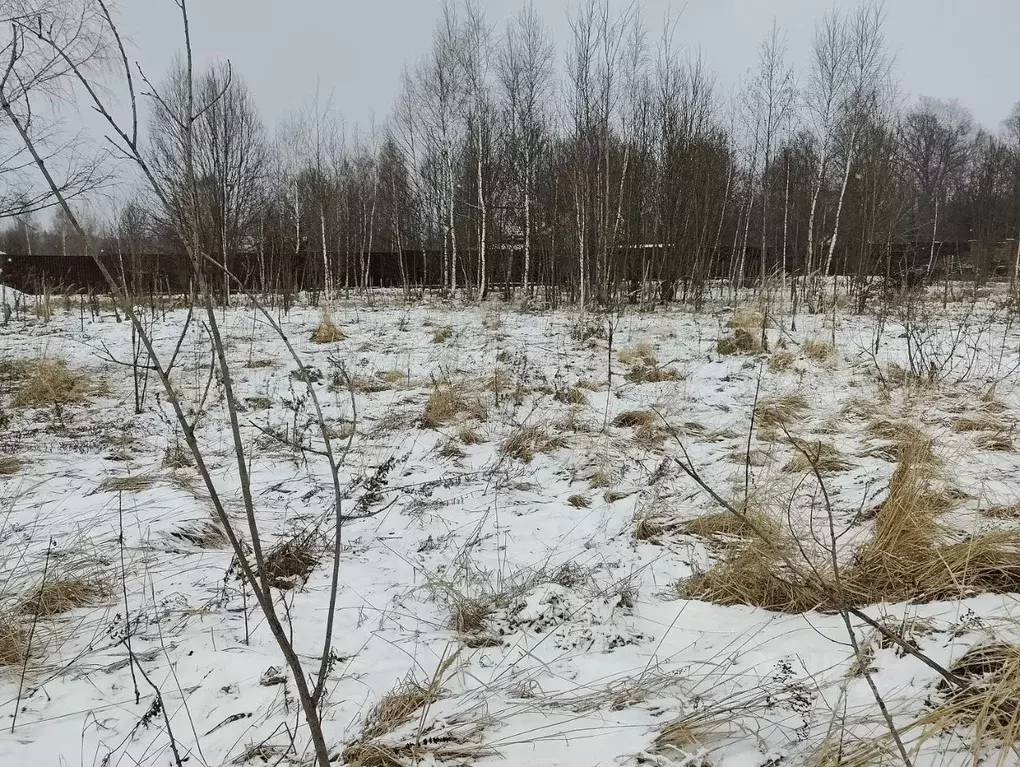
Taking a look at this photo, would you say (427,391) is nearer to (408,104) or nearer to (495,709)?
(495,709)

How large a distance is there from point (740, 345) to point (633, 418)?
3.19 metres

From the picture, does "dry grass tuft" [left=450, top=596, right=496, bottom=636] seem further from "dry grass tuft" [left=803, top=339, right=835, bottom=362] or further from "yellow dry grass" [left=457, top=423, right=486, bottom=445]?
"dry grass tuft" [left=803, top=339, right=835, bottom=362]

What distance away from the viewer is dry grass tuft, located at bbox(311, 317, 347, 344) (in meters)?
8.04

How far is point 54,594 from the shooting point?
77.0 inches

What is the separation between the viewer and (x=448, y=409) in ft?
15.4

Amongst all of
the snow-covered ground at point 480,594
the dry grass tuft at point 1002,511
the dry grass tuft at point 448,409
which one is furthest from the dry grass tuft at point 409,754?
the dry grass tuft at point 448,409

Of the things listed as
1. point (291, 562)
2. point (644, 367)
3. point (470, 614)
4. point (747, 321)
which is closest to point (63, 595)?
point (291, 562)

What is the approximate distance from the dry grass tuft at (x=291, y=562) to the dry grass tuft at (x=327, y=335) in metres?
5.90

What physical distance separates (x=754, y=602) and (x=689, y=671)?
19.2 inches

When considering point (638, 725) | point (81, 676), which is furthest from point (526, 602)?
point (81, 676)

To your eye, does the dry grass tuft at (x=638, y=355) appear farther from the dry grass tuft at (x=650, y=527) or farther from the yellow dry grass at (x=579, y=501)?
the dry grass tuft at (x=650, y=527)

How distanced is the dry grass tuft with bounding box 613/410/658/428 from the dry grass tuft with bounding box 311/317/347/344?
488 cm

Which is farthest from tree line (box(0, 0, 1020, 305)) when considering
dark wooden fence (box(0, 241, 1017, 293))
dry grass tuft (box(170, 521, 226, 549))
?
dry grass tuft (box(170, 521, 226, 549))

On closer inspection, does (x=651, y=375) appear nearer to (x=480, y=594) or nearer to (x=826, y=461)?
(x=826, y=461)
